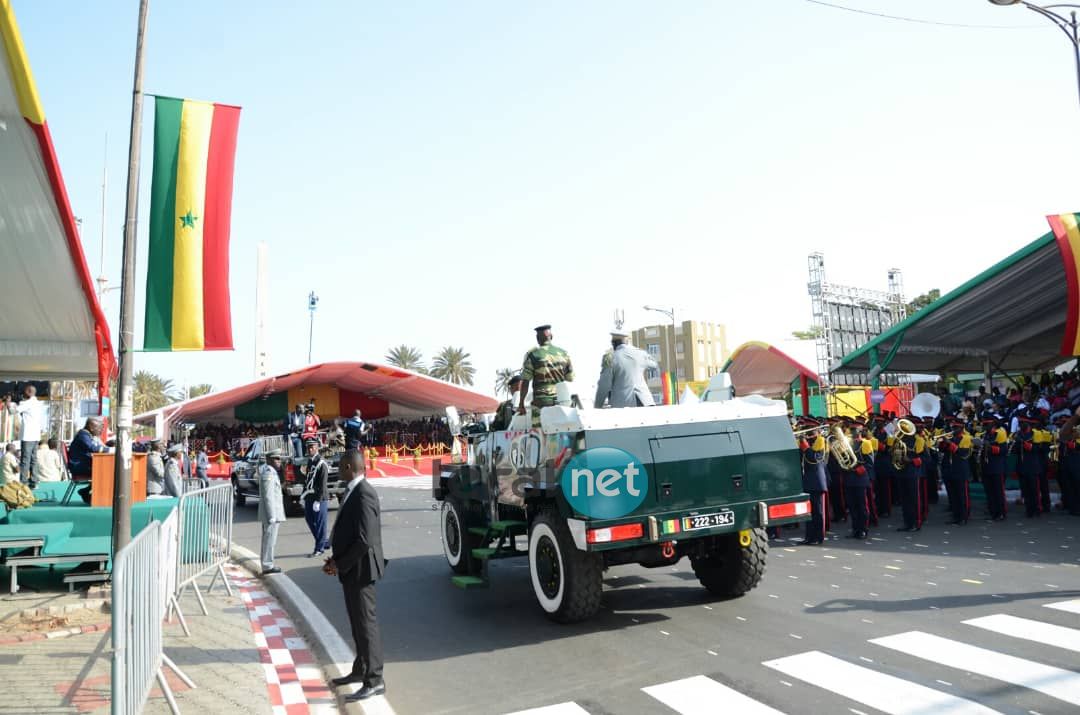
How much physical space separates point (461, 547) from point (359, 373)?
129 feet

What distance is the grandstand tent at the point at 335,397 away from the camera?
139 feet

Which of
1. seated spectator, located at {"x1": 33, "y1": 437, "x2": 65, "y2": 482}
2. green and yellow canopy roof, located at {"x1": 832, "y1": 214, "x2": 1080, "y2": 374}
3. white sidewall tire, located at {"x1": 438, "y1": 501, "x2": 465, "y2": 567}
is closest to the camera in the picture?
white sidewall tire, located at {"x1": 438, "y1": 501, "x2": 465, "y2": 567}

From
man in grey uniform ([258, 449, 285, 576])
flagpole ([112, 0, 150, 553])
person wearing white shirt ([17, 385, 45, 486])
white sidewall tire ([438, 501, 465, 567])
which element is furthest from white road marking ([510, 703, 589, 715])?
person wearing white shirt ([17, 385, 45, 486])

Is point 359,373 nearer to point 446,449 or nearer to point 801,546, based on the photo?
point 446,449

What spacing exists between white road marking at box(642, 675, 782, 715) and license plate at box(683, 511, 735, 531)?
5.16 feet

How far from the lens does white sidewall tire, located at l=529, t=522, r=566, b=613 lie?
23.3 feet

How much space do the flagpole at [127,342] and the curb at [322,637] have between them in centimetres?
192

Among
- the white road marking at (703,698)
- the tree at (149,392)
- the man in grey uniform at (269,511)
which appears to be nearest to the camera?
the white road marking at (703,698)

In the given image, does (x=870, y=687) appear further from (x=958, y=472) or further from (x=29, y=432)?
(x=29, y=432)

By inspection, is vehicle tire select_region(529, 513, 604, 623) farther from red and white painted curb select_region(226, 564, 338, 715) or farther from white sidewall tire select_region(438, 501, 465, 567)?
white sidewall tire select_region(438, 501, 465, 567)

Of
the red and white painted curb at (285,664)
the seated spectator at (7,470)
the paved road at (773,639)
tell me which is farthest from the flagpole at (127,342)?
the seated spectator at (7,470)

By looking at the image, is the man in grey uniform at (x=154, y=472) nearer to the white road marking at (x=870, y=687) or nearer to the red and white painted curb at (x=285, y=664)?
the red and white painted curb at (x=285, y=664)

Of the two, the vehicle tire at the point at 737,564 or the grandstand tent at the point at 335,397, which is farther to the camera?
the grandstand tent at the point at 335,397

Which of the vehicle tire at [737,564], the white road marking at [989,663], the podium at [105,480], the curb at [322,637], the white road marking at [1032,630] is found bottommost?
the curb at [322,637]
